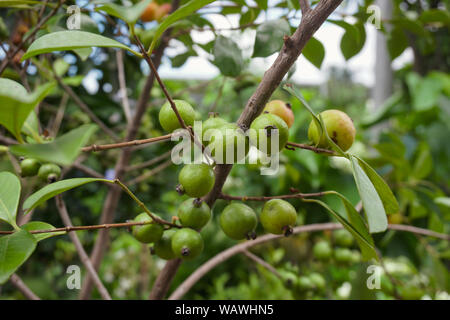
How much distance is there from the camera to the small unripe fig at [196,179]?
1.26ft

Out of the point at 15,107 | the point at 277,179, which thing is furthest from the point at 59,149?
the point at 277,179

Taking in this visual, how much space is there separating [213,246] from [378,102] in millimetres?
1163

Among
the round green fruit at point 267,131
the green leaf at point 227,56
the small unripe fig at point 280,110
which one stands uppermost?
the green leaf at point 227,56

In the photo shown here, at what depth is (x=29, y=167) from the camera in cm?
49

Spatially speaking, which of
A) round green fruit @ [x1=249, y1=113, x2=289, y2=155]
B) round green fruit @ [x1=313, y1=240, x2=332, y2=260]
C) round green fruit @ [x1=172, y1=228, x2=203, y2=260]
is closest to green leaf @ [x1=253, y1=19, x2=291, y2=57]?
round green fruit @ [x1=249, y1=113, x2=289, y2=155]

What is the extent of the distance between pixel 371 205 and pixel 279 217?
130 mm

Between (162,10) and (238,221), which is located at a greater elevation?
(162,10)

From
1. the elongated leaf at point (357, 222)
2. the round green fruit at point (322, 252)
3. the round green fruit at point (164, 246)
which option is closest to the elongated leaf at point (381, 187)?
the elongated leaf at point (357, 222)

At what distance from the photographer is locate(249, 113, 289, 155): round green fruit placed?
36 centimetres

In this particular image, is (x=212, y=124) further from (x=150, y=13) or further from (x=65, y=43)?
(x=150, y=13)

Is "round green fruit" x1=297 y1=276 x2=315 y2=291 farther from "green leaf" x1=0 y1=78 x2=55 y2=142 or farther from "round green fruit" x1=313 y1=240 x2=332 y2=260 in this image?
"green leaf" x1=0 y1=78 x2=55 y2=142

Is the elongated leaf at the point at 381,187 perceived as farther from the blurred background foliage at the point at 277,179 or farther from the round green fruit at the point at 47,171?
the round green fruit at the point at 47,171

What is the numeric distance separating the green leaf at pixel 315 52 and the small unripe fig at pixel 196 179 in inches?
10.9

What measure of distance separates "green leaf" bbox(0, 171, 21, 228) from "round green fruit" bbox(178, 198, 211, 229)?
17 cm
